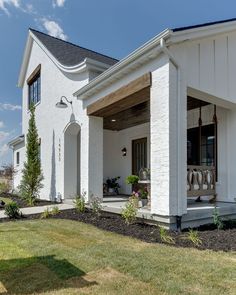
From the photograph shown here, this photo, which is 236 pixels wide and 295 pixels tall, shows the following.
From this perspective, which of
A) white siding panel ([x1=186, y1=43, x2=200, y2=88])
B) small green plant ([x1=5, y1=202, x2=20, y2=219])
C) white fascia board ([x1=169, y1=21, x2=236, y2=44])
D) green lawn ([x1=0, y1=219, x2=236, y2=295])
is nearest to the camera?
green lawn ([x1=0, y1=219, x2=236, y2=295])

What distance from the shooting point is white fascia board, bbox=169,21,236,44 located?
6.34 metres

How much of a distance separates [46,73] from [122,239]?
9927 millimetres

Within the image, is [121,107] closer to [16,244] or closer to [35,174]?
[16,244]

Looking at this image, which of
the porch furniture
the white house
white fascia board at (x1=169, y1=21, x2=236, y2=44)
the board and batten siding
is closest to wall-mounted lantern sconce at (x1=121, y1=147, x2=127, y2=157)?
the white house

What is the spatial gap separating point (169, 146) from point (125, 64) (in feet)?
7.98

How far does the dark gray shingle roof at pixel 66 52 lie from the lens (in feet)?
40.4

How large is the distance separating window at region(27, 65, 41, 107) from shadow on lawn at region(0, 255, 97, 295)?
37.6ft

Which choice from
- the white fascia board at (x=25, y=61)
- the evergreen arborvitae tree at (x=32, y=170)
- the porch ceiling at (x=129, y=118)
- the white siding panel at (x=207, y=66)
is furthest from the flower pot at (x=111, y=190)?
the white fascia board at (x=25, y=61)

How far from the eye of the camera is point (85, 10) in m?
14.5

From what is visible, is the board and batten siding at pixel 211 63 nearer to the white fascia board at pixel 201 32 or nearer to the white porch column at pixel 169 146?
Result: the white fascia board at pixel 201 32

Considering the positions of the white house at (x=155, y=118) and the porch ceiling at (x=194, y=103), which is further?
the porch ceiling at (x=194, y=103)

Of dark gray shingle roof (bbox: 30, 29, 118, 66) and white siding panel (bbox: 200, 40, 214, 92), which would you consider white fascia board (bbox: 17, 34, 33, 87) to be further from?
white siding panel (bbox: 200, 40, 214, 92)

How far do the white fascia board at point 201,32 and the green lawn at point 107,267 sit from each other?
→ 13.8ft

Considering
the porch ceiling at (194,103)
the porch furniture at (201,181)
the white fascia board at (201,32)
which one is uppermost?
the white fascia board at (201,32)
